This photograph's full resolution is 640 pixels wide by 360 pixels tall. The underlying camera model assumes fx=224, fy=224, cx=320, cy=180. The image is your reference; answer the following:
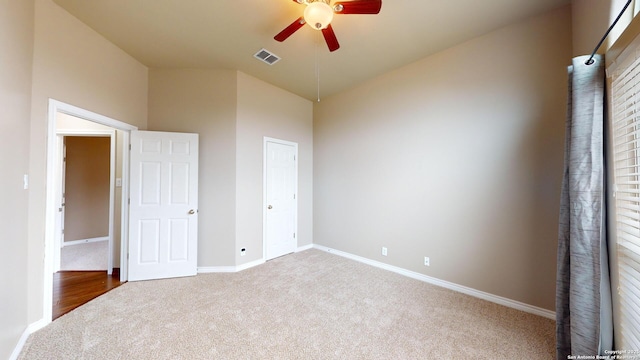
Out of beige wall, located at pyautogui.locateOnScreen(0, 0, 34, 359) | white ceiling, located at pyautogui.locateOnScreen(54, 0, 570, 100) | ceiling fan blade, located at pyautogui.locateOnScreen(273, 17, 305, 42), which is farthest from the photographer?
white ceiling, located at pyautogui.locateOnScreen(54, 0, 570, 100)

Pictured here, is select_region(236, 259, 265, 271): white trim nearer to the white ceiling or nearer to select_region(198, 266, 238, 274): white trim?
select_region(198, 266, 238, 274): white trim

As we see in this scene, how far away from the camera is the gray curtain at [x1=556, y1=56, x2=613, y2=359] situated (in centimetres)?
142

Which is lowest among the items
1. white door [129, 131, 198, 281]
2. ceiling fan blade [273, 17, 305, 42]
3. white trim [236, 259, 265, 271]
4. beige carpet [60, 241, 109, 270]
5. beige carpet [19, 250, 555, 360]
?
beige carpet [60, 241, 109, 270]

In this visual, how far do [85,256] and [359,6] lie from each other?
568 centimetres

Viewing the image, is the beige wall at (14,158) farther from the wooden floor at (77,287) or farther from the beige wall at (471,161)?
the beige wall at (471,161)

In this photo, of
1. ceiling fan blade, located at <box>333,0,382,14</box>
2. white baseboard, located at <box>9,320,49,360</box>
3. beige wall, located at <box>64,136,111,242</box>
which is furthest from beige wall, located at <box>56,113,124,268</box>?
ceiling fan blade, located at <box>333,0,382,14</box>

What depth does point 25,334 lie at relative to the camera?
188cm

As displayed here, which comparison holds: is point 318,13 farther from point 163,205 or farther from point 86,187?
point 86,187

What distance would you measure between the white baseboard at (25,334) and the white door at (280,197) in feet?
7.84

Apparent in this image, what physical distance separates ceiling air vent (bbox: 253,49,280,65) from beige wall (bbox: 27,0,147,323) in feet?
5.80

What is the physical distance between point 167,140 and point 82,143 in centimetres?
347

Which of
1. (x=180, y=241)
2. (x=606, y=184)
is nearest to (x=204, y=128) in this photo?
(x=180, y=241)

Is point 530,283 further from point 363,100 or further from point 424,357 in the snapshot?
point 363,100

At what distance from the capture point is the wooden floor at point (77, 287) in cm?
242
